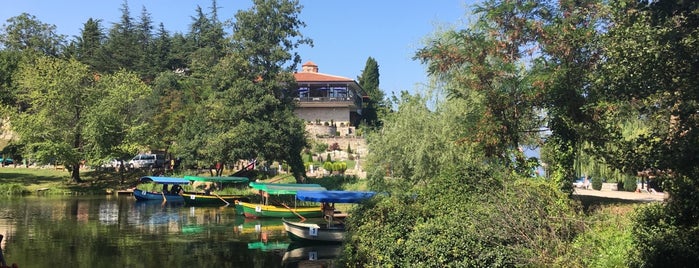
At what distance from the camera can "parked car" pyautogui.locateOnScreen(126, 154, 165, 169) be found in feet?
174

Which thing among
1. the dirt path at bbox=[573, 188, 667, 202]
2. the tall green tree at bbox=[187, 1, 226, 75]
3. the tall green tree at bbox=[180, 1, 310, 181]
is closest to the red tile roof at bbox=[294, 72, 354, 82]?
the tall green tree at bbox=[187, 1, 226, 75]

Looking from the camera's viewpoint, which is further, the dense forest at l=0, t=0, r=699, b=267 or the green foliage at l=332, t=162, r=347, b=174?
the green foliage at l=332, t=162, r=347, b=174

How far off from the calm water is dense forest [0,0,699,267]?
5.55m

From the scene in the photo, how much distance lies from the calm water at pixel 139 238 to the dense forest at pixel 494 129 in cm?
555

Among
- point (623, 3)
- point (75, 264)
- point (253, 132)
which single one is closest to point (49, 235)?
point (75, 264)

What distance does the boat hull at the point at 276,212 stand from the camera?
2997cm

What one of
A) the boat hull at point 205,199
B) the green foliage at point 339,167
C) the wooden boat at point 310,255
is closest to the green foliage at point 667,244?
the wooden boat at point 310,255

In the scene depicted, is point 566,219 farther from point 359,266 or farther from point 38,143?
point 38,143

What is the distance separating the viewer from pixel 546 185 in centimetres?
1451

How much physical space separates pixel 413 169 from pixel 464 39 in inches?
323

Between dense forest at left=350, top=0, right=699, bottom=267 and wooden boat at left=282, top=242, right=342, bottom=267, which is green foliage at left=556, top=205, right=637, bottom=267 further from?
wooden boat at left=282, top=242, right=342, bottom=267

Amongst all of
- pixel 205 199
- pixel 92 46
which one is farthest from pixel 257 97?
pixel 92 46

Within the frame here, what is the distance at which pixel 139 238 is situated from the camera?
2269cm

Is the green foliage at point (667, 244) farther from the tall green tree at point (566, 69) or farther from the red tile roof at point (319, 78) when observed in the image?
the red tile roof at point (319, 78)
